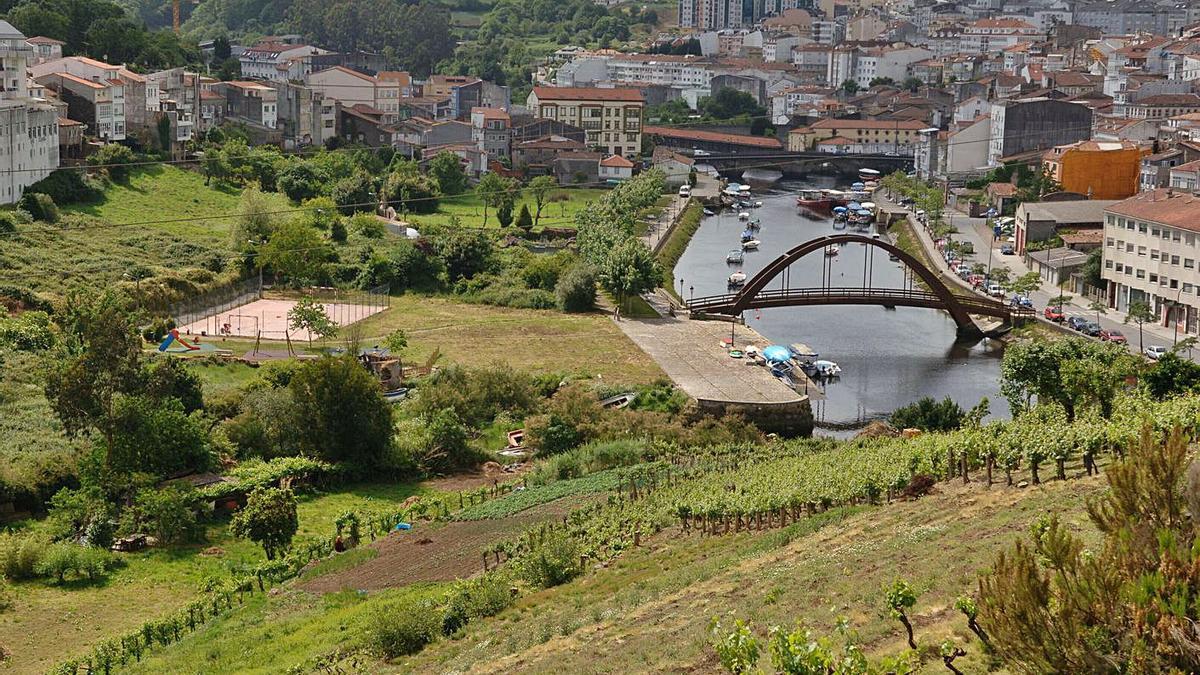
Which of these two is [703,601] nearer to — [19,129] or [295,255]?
[295,255]

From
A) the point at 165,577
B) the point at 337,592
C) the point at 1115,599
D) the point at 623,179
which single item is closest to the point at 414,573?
the point at 337,592

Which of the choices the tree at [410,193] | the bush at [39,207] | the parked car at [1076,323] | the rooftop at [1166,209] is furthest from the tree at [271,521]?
the tree at [410,193]

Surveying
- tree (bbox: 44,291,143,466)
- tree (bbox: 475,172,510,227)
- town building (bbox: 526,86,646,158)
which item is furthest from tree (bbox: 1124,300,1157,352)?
town building (bbox: 526,86,646,158)

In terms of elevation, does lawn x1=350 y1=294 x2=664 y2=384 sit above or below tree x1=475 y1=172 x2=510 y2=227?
below

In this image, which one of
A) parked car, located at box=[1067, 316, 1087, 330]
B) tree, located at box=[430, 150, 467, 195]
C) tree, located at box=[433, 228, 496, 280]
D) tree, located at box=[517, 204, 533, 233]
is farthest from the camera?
tree, located at box=[430, 150, 467, 195]

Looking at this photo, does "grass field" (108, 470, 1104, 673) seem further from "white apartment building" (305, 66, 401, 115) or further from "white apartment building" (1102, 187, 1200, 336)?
"white apartment building" (305, 66, 401, 115)

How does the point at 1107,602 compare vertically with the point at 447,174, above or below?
above

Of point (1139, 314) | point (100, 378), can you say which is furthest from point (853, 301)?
point (100, 378)
